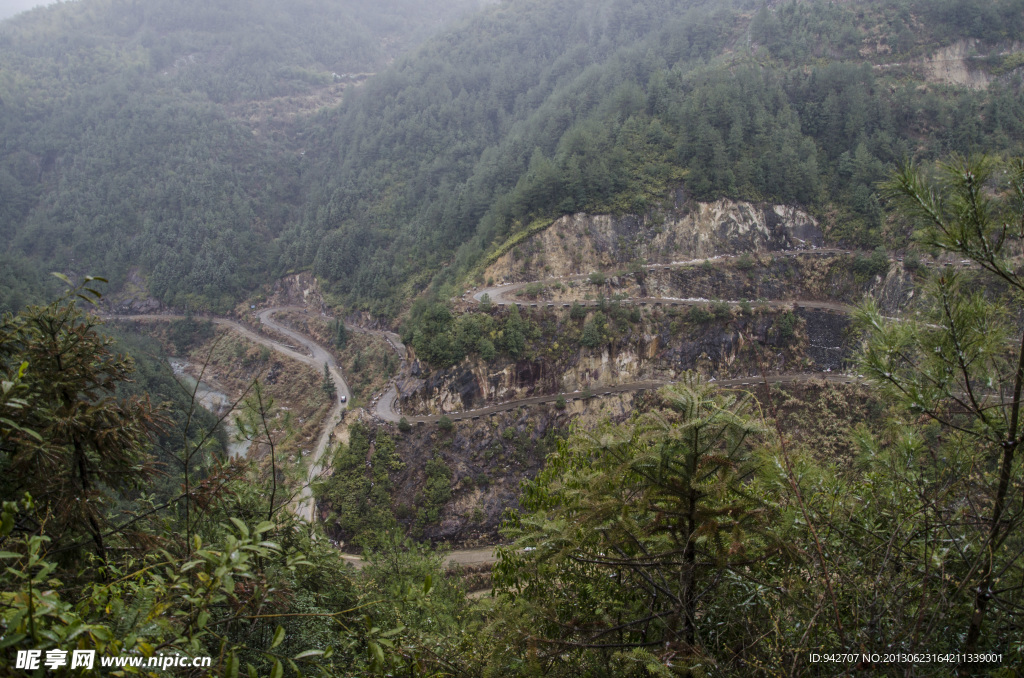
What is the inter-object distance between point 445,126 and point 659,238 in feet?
157

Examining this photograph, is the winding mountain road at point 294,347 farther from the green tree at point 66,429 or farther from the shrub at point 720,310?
the green tree at point 66,429

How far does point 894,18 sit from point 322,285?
70274mm

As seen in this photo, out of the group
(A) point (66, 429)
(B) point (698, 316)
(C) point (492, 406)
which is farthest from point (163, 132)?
(A) point (66, 429)

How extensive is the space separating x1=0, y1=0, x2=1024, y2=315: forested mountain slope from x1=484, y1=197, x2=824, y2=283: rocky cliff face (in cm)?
152

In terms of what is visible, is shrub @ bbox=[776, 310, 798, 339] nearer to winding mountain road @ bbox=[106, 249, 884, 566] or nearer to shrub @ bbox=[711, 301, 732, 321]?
winding mountain road @ bbox=[106, 249, 884, 566]

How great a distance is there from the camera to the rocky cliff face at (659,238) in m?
43.6

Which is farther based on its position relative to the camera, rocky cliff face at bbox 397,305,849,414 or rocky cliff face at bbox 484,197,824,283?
rocky cliff face at bbox 484,197,824,283

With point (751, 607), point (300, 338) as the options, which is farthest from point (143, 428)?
point (300, 338)

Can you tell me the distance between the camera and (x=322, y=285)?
6378 cm

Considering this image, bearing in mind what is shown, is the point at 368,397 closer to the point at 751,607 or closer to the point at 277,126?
the point at 751,607

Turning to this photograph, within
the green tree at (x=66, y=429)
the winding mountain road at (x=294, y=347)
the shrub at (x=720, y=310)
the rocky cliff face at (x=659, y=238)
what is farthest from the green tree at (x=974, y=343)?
the rocky cliff face at (x=659, y=238)

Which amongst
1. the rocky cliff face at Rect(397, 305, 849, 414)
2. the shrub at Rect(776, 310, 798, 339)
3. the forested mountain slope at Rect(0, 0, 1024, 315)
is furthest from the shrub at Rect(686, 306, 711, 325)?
the forested mountain slope at Rect(0, 0, 1024, 315)

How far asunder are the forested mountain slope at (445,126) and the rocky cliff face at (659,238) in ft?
4.99

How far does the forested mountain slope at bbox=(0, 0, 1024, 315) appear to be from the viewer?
45.9 meters
